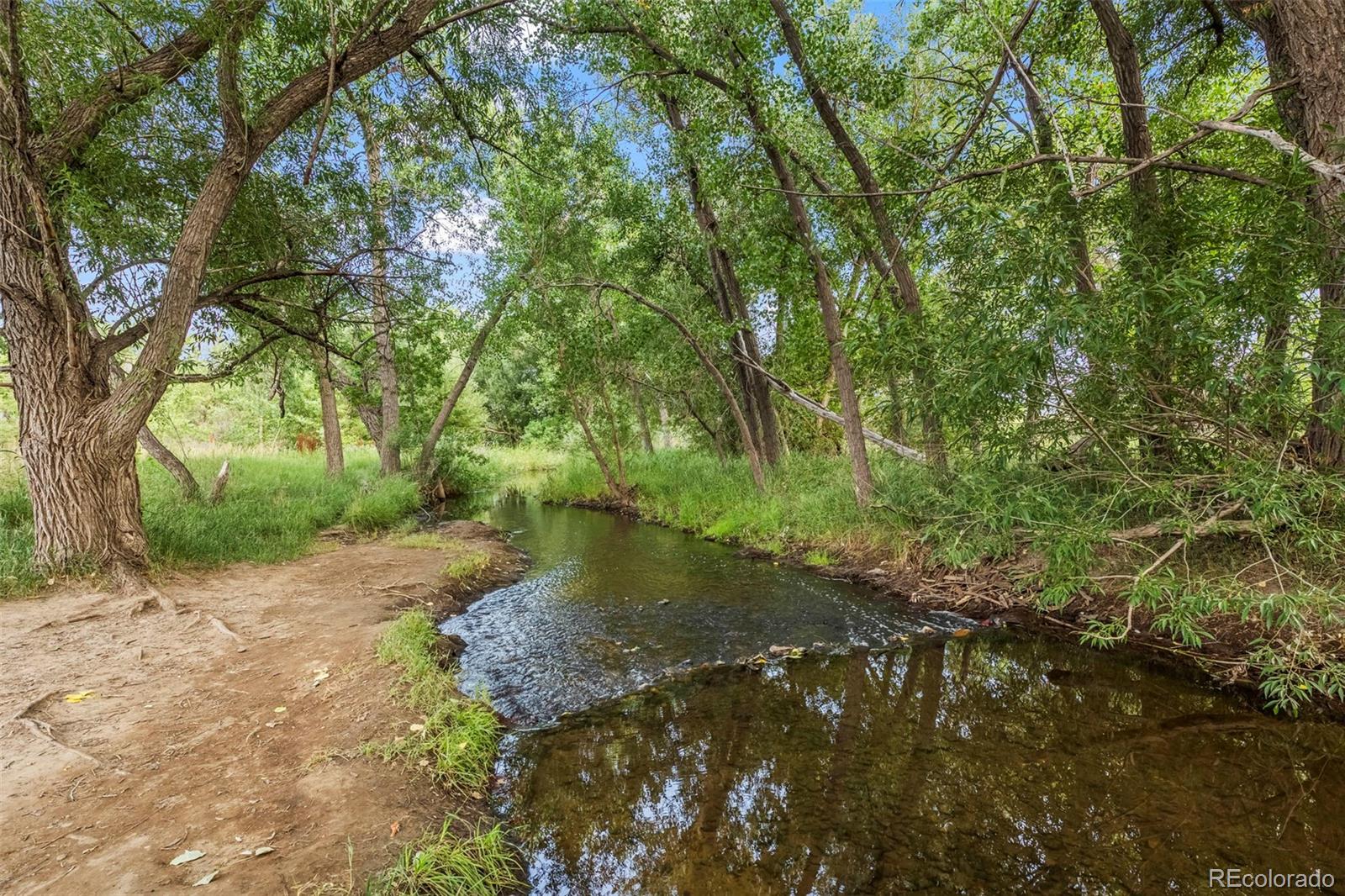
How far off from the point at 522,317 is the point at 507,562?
6.17 meters

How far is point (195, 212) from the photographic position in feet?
19.5

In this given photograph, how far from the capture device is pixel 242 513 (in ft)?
29.1

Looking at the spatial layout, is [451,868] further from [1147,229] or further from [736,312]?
[736,312]

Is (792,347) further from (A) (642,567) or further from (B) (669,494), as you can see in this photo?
(A) (642,567)

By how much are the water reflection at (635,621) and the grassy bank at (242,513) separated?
11.3ft

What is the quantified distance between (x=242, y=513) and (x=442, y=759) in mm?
7670

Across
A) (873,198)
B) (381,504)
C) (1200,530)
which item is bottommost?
(1200,530)

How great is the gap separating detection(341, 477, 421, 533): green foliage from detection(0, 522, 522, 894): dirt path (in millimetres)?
4889

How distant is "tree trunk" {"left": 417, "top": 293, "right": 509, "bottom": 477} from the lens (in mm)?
13273

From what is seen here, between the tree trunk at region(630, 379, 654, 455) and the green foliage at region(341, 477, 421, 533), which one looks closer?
the green foliage at region(341, 477, 421, 533)

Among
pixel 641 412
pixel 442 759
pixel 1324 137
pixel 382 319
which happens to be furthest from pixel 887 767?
pixel 641 412

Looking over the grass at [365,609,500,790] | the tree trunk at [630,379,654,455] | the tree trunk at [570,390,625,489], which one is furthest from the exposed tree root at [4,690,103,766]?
the tree trunk at [630,379,654,455]

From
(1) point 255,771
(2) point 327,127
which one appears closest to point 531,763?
(1) point 255,771

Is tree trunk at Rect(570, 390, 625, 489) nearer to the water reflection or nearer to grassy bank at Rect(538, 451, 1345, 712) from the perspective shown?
the water reflection
